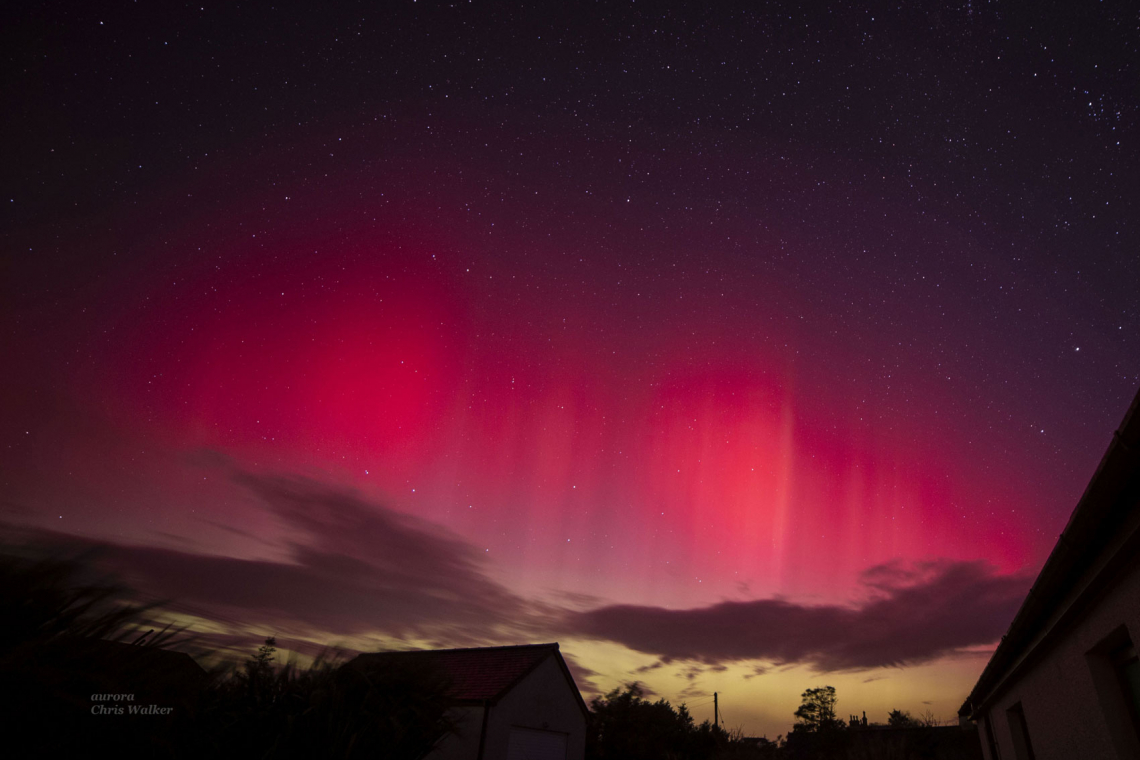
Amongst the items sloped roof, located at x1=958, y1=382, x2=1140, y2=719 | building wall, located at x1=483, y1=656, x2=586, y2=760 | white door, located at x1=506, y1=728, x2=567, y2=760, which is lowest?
white door, located at x1=506, y1=728, x2=567, y2=760

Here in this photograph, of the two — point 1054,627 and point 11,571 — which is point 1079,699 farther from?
point 11,571

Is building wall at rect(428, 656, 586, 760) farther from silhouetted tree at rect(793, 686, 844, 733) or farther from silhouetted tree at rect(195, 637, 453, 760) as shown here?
silhouetted tree at rect(793, 686, 844, 733)

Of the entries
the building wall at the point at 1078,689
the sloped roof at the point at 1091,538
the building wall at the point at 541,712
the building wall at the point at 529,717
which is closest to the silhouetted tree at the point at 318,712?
the sloped roof at the point at 1091,538

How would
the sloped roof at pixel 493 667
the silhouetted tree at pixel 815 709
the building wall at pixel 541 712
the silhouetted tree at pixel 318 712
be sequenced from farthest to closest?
the silhouetted tree at pixel 815 709, the sloped roof at pixel 493 667, the building wall at pixel 541 712, the silhouetted tree at pixel 318 712

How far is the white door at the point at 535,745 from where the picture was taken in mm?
19328

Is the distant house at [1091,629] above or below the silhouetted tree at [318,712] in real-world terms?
above

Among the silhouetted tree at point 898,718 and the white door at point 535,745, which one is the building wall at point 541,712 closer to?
the white door at point 535,745

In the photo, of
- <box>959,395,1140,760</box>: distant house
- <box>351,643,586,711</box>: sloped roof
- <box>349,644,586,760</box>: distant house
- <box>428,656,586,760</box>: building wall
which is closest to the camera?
<box>959,395,1140,760</box>: distant house

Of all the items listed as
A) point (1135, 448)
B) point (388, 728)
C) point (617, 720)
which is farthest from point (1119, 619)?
point (617, 720)

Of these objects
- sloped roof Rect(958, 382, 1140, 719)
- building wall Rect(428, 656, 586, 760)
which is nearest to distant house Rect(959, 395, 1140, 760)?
sloped roof Rect(958, 382, 1140, 719)

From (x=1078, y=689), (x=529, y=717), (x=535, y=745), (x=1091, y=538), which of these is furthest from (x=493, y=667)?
(x=1091, y=538)

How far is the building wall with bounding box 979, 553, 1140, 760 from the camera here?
14.5 feet

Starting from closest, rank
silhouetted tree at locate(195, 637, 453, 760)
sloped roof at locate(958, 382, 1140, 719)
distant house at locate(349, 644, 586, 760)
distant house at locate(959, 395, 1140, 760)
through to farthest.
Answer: sloped roof at locate(958, 382, 1140, 719) → distant house at locate(959, 395, 1140, 760) → silhouetted tree at locate(195, 637, 453, 760) → distant house at locate(349, 644, 586, 760)

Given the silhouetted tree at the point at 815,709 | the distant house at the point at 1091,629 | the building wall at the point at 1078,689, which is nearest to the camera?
the distant house at the point at 1091,629
